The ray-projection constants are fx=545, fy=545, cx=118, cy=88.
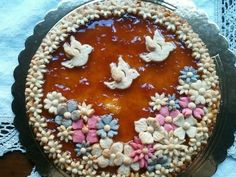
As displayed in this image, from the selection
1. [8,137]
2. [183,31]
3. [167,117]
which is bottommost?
[8,137]

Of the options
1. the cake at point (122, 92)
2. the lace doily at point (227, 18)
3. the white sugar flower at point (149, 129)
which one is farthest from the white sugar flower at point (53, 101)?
the lace doily at point (227, 18)

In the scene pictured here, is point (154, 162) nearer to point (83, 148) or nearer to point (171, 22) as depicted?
point (83, 148)

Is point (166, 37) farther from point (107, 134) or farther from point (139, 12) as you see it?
point (107, 134)

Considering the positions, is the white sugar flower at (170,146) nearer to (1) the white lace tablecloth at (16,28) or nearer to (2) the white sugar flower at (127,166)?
(2) the white sugar flower at (127,166)

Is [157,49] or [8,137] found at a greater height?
[157,49]

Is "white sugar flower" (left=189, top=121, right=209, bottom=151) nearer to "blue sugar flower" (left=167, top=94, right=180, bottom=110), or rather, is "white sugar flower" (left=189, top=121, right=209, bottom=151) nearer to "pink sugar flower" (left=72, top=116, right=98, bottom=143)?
"blue sugar flower" (left=167, top=94, right=180, bottom=110)

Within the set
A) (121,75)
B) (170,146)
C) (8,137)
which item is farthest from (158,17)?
(8,137)
